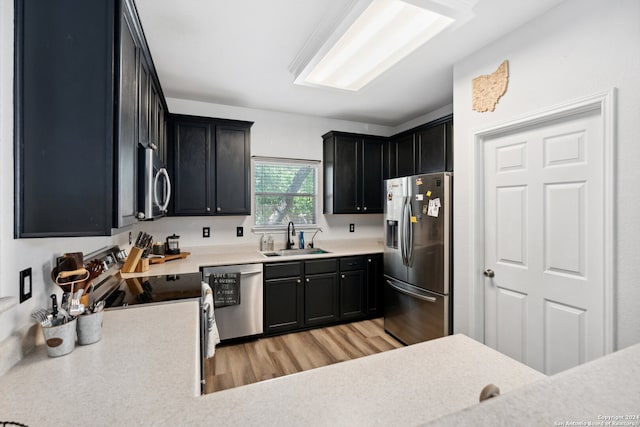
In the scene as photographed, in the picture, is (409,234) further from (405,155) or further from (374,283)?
(405,155)

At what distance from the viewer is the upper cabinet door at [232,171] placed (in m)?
3.24

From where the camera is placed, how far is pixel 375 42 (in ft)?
7.02

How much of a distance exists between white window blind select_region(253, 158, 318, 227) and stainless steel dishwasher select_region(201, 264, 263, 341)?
32.5 inches

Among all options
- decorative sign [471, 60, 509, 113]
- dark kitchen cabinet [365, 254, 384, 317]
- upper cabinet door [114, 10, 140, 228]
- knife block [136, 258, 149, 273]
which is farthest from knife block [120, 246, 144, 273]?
decorative sign [471, 60, 509, 113]

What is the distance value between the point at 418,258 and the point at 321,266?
42.1 inches

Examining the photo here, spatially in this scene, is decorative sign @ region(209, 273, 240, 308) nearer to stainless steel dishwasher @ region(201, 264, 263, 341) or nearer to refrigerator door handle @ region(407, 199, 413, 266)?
stainless steel dishwasher @ region(201, 264, 263, 341)

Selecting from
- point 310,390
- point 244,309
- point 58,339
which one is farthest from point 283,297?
point 310,390

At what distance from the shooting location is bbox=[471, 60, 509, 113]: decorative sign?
205 centimetres

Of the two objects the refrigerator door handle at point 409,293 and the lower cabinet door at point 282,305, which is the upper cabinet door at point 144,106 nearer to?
the lower cabinet door at point 282,305

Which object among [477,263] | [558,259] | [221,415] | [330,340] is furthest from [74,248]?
[558,259]

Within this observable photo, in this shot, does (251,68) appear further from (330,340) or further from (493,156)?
(330,340)

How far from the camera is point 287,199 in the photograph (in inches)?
151

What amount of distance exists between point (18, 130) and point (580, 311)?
2.83m

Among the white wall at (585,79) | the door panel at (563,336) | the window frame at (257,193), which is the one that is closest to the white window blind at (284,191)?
the window frame at (257,193)
